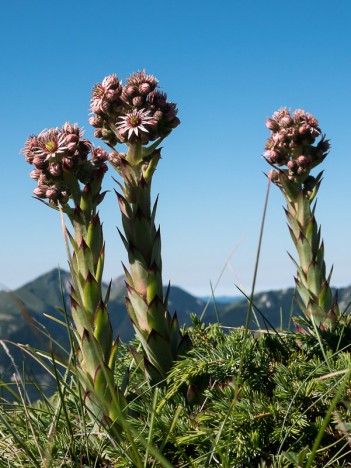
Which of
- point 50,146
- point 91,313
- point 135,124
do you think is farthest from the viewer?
point 135,124

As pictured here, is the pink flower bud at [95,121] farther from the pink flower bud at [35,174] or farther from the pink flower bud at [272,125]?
the pink flower bud at [272,125]

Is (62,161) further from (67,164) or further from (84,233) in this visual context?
(84,233)

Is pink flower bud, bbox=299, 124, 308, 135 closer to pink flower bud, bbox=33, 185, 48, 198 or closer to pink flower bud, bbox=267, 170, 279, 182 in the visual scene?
pink flower bud, bbox=267, 170, 279, 182

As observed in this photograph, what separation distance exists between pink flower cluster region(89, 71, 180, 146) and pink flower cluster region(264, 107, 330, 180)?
1.70 m

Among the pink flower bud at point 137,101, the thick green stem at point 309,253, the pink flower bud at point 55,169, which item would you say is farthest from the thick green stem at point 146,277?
the thick green stem at point 309,253

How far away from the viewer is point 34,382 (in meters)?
3.94

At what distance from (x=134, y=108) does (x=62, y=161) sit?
73 cm

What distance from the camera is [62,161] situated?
13.7ft

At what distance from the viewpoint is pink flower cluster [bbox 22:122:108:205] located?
418cm

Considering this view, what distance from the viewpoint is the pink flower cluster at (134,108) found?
170 inches

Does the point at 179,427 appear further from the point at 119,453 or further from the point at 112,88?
the point at 112,88

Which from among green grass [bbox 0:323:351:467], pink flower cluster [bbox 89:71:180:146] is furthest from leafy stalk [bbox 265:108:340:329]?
pink flower cluster [bbox 89:71:180:146]

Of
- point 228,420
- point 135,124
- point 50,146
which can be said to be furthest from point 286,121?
point 228,420

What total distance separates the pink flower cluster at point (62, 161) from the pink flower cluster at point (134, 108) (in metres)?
0.25
